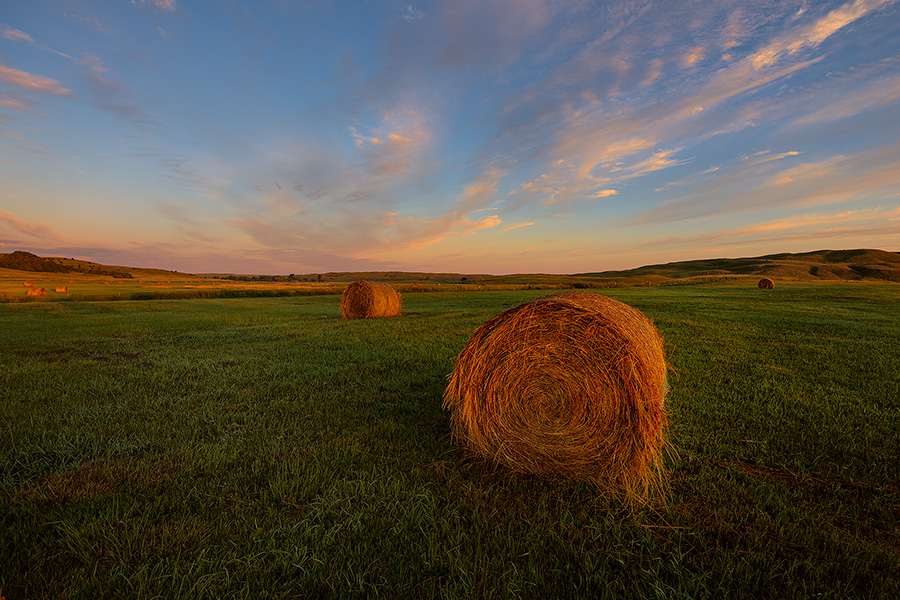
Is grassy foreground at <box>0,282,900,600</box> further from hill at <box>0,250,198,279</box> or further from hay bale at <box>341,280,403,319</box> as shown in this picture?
hill at <box>0,250,198,279</box>

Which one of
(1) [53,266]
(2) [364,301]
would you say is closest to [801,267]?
(2) [364,301]

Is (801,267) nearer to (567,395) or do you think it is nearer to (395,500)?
(567,395)

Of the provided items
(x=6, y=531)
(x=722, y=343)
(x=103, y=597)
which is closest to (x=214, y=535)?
(x=103, y=597)

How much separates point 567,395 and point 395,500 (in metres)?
2.31

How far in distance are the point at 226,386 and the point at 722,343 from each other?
534 inches

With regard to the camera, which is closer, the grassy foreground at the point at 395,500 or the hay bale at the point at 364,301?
the grassy foreground at the point at 395,500

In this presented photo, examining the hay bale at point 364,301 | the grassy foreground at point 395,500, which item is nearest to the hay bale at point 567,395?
the grassy foreground at point 395,500

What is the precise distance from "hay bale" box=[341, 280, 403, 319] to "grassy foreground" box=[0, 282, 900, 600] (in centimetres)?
1348

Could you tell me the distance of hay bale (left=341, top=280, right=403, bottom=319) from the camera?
2142 centimetres

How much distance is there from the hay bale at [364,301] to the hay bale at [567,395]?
1689 centimetres

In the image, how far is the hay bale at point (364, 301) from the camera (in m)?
21.4

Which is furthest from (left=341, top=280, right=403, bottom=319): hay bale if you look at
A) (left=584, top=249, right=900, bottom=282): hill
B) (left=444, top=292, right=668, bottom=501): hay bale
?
(left=584, top=249, right=900, bottom=282): hill

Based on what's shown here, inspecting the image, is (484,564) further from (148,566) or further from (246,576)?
(148,566)

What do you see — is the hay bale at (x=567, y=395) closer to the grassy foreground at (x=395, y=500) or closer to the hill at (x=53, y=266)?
the grassy foreground at (x=395, y=500)
